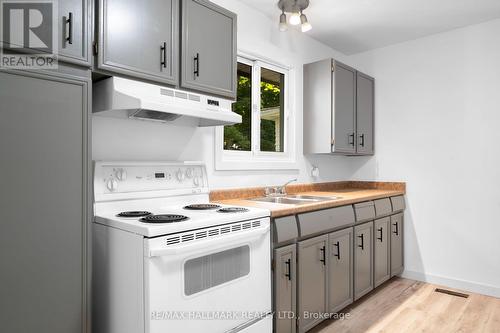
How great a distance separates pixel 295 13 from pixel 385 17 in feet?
3.02

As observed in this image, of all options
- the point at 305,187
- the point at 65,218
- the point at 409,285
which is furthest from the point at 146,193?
the point at 409,285

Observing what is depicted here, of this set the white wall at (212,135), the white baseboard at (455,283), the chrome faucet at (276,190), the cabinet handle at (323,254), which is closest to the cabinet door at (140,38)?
the white wall at (212,135)

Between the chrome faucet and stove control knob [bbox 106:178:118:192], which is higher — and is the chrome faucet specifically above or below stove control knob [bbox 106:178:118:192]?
below

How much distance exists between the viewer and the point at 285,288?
6.59 ft

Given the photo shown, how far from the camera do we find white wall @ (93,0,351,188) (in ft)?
6.42

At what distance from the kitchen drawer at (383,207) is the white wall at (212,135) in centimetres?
68

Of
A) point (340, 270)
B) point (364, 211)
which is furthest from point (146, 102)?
point (364, 211)

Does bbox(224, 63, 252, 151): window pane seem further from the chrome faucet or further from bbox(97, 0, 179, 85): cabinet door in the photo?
bbox(97, 0, 179, 85): cabinet door

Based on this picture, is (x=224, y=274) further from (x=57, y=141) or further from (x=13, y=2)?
(x=13, y=2)

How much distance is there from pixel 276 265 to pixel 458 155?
234 cm

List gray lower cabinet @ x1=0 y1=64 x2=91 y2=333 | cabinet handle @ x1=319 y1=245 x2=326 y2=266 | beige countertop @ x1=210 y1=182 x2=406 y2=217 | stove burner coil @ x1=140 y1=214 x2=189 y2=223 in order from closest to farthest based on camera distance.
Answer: gray lower cabinet @ x1=0 y1=64 x2=91 y2=333, stove burner coil @ x1=140 y1=214 x2=189 y2=223, beige countertop @ x1=210 y1=182 x2=406 y2=217, cabinet handle @ x1=319 y1=245 x2=326 y2=266

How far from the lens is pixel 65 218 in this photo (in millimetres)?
1352

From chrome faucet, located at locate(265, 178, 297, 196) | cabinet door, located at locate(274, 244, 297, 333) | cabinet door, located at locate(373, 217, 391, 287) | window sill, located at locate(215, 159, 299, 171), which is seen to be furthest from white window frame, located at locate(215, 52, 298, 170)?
cabinet door, located at locate(373, 217, 391, 287)

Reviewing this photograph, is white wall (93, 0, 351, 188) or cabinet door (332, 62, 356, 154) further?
cabinet door (332, 62, 356, 154)
